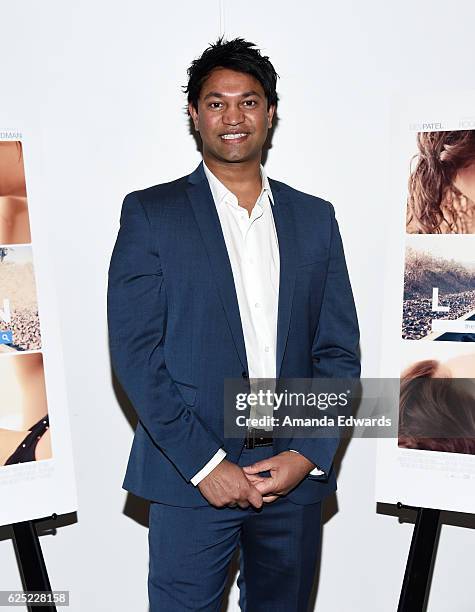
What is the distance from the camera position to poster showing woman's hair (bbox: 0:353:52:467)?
2.15 metres

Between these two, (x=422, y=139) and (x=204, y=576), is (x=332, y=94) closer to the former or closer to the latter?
(x=422, y=139)

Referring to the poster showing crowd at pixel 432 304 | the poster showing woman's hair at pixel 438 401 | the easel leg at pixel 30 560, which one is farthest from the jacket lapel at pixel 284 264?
the easel leg at pixel 30 560

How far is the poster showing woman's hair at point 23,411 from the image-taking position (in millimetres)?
2146

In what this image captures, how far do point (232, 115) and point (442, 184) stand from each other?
64cm

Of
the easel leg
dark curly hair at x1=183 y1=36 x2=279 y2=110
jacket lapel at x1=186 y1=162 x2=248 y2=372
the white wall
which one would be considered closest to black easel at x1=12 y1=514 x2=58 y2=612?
the easel leg

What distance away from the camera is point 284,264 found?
196cm

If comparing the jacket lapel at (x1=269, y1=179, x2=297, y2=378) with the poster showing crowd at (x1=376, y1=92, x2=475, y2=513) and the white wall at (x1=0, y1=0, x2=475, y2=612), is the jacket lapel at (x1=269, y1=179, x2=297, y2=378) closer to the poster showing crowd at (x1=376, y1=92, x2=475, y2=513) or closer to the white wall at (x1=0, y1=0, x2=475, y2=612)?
the poster showing crowd at (x1=376, y1=92, x2=475, y2=513)

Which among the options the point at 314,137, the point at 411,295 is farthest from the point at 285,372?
the point at 314,137

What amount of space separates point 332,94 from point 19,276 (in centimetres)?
109

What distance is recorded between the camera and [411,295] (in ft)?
7.30

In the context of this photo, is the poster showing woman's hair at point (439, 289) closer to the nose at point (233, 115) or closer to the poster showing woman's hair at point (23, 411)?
the nose at point (233, 115)

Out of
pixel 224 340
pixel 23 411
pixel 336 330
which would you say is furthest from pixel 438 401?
pixel 23 411

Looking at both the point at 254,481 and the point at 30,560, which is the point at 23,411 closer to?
the point at 30,560

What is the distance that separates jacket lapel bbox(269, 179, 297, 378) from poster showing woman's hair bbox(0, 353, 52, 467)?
0.69 m
